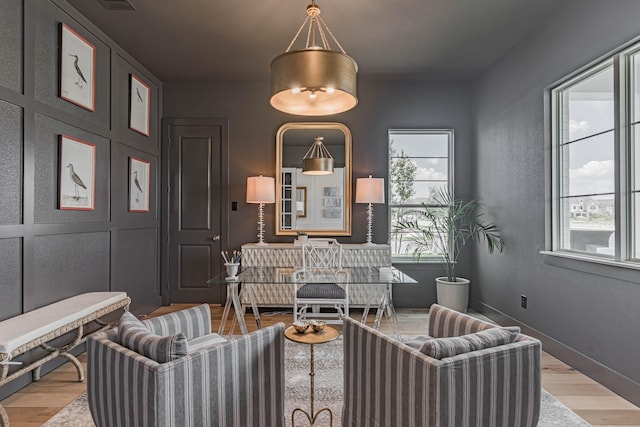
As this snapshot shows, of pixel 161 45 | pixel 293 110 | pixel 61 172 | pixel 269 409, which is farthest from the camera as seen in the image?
pixel 161 45

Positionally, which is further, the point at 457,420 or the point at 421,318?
the point at 421,318

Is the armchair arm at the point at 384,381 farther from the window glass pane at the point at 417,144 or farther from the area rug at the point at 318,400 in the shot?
the window glass pane at the point at 417,144

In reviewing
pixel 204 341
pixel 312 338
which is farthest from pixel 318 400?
pixel 204 341

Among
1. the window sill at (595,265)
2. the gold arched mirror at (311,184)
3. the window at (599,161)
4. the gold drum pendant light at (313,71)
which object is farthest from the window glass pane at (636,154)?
the gold arched mirror at (311,184)

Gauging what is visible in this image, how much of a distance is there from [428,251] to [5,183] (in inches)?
172

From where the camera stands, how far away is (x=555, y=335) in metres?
3.12

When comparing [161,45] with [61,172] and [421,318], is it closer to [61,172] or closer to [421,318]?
[61,172]

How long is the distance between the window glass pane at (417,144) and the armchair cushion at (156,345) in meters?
3.95

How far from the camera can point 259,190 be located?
4.51 metres

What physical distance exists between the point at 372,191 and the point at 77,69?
322cm

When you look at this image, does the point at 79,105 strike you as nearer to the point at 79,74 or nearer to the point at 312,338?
the point at 79,74

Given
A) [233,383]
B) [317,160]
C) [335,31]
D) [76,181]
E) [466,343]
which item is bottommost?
[233,383]

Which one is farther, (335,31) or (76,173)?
(335,31)

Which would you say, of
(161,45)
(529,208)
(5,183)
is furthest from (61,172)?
(529,208)
